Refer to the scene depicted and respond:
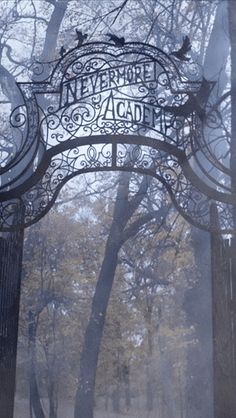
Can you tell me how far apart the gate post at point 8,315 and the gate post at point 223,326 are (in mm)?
1484

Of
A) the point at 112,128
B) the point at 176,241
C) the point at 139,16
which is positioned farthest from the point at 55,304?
the point at 112,128

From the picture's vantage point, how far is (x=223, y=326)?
229 inches

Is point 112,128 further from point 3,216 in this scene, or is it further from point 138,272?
point 138,272

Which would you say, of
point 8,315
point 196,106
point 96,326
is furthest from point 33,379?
point 196,106

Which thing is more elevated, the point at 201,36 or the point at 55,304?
the point at 201,36

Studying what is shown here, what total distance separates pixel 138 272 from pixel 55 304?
118cm

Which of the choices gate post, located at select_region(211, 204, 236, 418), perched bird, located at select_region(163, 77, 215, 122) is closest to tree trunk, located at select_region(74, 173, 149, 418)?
perched bird, located at select_region(163, 77, 215, 122)

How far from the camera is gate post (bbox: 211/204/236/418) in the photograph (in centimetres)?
568

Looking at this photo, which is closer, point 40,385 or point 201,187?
point 201,187

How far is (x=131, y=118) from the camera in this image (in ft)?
20.7

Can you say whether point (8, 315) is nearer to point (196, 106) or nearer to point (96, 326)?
point (196, 106)

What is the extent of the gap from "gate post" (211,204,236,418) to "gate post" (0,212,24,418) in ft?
4.87

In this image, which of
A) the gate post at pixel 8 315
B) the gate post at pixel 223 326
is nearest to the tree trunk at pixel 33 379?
the gate post at pixel 8 315

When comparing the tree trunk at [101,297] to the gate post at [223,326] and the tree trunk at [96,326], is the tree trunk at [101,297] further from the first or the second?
the gate post at [223,326]
